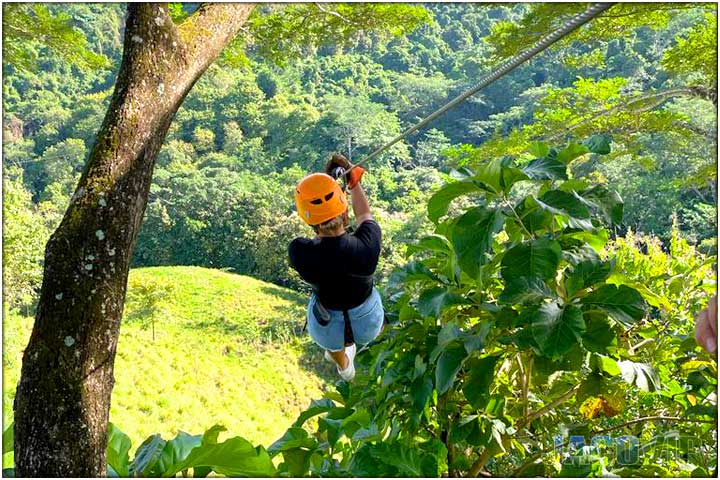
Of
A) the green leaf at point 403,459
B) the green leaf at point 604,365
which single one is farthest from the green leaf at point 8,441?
the green leaf at point 604,365

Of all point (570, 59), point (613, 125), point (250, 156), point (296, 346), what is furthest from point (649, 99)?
point (250, 156)

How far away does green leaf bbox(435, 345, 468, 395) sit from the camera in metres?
0.75

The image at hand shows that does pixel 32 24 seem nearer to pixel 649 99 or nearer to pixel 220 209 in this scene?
pixel 649 99

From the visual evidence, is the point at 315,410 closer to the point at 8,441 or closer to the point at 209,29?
the point at 8,441

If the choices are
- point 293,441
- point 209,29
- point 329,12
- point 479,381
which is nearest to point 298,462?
point 293,441

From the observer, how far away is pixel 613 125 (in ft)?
21.3

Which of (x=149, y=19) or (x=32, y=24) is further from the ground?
(x=32, y=24)

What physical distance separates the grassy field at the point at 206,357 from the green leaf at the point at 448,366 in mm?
10540

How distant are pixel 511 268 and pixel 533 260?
0.02 m

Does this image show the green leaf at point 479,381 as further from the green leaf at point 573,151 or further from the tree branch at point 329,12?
the tree branch at point 329,12

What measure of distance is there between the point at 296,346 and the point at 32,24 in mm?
10569

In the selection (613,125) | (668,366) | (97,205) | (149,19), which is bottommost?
(668,366)

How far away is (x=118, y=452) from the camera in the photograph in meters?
1.14

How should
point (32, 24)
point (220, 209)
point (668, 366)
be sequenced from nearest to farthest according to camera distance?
1. point (668, 366)
2. point (32, 24)
3. point (220, 209)
